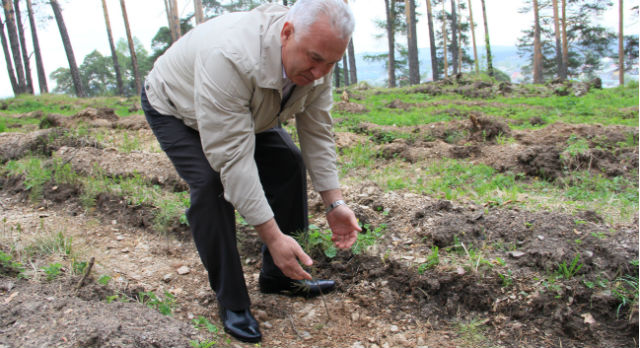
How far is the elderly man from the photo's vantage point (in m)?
1.59

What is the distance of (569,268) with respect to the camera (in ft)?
7.06

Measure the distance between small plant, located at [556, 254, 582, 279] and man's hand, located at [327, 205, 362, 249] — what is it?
39.6 inches

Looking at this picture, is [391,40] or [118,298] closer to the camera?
[118,298]

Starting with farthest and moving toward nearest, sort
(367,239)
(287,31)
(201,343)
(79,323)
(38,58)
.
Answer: (38,58) < (367,239) < (201,343) < (79,323) < (287,31)

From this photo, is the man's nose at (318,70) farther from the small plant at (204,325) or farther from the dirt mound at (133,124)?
the dirt mound at (133,124)

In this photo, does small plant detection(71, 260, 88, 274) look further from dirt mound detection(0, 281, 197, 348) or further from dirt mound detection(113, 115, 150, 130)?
dirt mound detection(113, 115, 150, 130)

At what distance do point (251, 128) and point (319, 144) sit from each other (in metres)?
0.50

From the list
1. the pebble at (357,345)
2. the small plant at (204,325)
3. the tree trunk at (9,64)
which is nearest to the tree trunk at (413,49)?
the tree trunk at (9,64)

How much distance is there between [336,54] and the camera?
1.53m

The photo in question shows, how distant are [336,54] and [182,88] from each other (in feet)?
2.35

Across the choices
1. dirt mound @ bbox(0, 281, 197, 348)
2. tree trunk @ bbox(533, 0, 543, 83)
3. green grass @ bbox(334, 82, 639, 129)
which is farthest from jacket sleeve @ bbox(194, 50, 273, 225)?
tree trunk @ bbox(533, 0, 543, 83)

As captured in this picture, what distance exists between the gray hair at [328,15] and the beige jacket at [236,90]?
0.15 metres

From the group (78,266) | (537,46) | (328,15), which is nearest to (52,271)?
(78,266)

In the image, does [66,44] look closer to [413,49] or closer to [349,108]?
[349,108]
